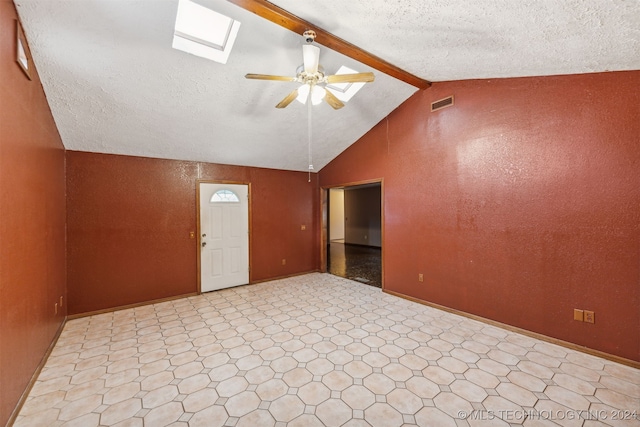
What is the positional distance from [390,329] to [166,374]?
2.44 m

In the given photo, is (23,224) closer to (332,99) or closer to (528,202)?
(332,99)

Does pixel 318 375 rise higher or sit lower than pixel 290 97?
lower

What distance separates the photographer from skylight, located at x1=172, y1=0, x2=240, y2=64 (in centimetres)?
245

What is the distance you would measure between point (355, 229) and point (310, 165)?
7.65m

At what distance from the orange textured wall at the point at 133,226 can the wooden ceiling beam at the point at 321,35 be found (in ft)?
9.96

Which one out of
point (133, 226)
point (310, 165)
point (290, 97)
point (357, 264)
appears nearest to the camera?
point (290, 97)

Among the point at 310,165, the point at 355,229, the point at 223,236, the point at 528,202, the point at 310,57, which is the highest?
the point at 310,57

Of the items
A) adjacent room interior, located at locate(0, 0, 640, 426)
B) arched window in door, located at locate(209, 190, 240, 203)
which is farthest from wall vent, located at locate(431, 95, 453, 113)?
arched window in door, located at locate(209, 190, 240, 203)

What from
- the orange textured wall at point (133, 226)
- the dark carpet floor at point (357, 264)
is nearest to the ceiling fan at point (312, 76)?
the orange textured wall at point (133, 226)

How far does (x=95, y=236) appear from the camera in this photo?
3732 mm

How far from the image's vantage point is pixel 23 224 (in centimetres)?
207

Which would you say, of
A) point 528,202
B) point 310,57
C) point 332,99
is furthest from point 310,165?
point 528,202

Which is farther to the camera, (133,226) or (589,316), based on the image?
(133,226)

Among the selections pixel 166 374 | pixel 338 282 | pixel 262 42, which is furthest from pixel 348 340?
pixel 262 42
